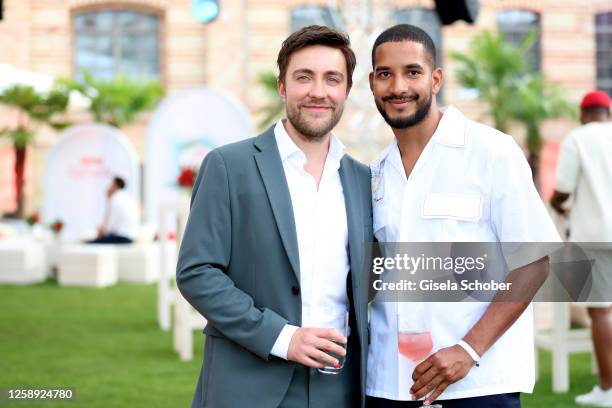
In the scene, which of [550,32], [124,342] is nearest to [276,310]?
[124,342]

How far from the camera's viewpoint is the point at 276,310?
6.81ft

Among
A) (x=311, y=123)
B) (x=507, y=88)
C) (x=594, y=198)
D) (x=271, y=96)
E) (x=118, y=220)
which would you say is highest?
(x=507, y=88)

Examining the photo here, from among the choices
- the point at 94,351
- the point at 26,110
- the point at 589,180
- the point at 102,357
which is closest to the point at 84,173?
the point at 26,110

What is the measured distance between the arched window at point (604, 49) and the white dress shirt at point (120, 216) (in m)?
13.5

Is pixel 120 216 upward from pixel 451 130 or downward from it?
downward

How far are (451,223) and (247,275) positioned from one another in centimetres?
49

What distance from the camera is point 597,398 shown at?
4.90 m

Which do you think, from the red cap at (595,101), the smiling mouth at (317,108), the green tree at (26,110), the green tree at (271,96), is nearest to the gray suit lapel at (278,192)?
the smiling mouth at (317,108)

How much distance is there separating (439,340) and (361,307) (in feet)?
0.65

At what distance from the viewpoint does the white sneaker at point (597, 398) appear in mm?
4867

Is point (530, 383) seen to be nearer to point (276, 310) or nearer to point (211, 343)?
point (276, 310)

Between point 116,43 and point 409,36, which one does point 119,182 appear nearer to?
point 409,36

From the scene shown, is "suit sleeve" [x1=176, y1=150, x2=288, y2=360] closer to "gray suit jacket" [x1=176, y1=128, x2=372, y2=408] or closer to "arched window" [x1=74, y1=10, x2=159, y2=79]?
"gray suit jacket" [x1=176, y1=128, x2=372, y2=408]

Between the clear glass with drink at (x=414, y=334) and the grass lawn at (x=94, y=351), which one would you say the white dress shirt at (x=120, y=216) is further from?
the clear glass with drink at (x=414, y=334)
